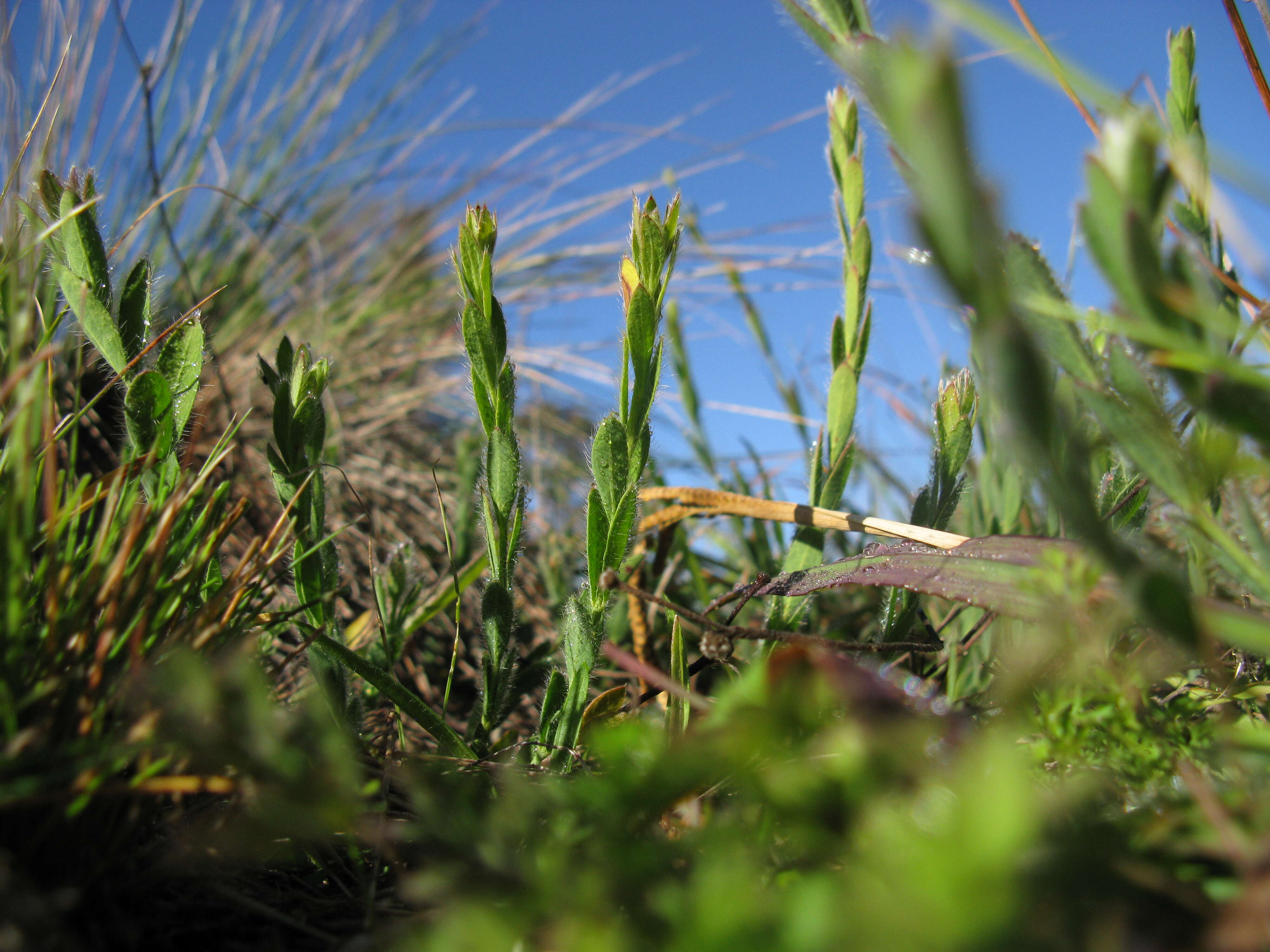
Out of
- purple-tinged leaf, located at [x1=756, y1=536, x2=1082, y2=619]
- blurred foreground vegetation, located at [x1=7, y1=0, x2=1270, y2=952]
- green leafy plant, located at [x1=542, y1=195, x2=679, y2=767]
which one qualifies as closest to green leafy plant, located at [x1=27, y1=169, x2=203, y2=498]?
blurred foreground vegetation, located at [x1=7, y1=0, x2=1270, y2=952]

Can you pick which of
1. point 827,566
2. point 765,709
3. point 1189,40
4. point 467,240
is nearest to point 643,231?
point 467,240

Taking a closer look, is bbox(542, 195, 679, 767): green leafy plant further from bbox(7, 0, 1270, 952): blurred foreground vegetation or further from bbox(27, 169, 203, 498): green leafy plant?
bbox(27, 169, 203, 498): green leafy plant

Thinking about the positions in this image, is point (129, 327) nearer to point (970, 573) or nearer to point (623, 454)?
point (623, 454)

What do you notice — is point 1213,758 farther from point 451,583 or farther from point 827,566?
point 451,583

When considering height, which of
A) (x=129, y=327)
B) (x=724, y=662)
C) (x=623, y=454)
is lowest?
(x=724, y=662)

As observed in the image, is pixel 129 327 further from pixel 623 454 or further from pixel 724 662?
pixel 724 662

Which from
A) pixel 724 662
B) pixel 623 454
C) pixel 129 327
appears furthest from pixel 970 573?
pixel 129 327

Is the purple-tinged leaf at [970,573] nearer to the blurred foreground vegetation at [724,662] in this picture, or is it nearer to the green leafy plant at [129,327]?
the blurred foreground vegetation at [724,662]

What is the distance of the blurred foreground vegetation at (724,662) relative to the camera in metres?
0.31

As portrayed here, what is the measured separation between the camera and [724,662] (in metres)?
0.64

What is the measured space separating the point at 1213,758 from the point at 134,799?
2.17 feet

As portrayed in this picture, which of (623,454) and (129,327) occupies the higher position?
(129,327)

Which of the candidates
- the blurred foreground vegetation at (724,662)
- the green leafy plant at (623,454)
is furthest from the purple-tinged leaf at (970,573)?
the green leafy plant at (623,454)

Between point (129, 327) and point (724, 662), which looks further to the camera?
point (129, 327)
